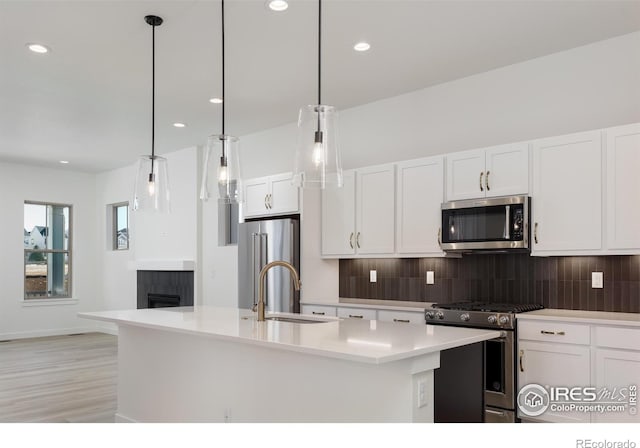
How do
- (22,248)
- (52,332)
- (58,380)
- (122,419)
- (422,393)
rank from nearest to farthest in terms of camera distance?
(422,393) < (122,419) < (58,380) < (22,248) < (52,332)

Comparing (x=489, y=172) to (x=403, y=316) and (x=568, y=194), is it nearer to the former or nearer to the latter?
(x=568, y=194)

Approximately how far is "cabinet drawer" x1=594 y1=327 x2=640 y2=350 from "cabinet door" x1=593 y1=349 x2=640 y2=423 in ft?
0.12

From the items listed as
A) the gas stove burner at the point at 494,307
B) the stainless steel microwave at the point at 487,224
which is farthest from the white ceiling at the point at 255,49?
the gas stove burner at the point at 494,307

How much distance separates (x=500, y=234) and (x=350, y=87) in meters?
1.99

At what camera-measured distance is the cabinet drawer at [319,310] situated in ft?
16.8

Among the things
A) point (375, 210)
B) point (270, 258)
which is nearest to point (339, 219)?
point (375, 210)

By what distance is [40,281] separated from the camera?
30.7 feet

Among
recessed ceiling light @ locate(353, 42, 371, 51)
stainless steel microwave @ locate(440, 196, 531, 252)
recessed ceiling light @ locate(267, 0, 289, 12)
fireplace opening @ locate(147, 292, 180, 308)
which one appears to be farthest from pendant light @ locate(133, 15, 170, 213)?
fireplace opening @ locate(147, 292, 180, 308)

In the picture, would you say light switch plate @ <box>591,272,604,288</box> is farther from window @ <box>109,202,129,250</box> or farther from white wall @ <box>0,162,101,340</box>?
white wall @ <box>0,162,101,340</box>

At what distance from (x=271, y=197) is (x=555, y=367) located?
3.31 meters

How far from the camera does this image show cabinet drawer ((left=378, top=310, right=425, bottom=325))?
14.8ft

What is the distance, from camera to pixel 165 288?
819cm
